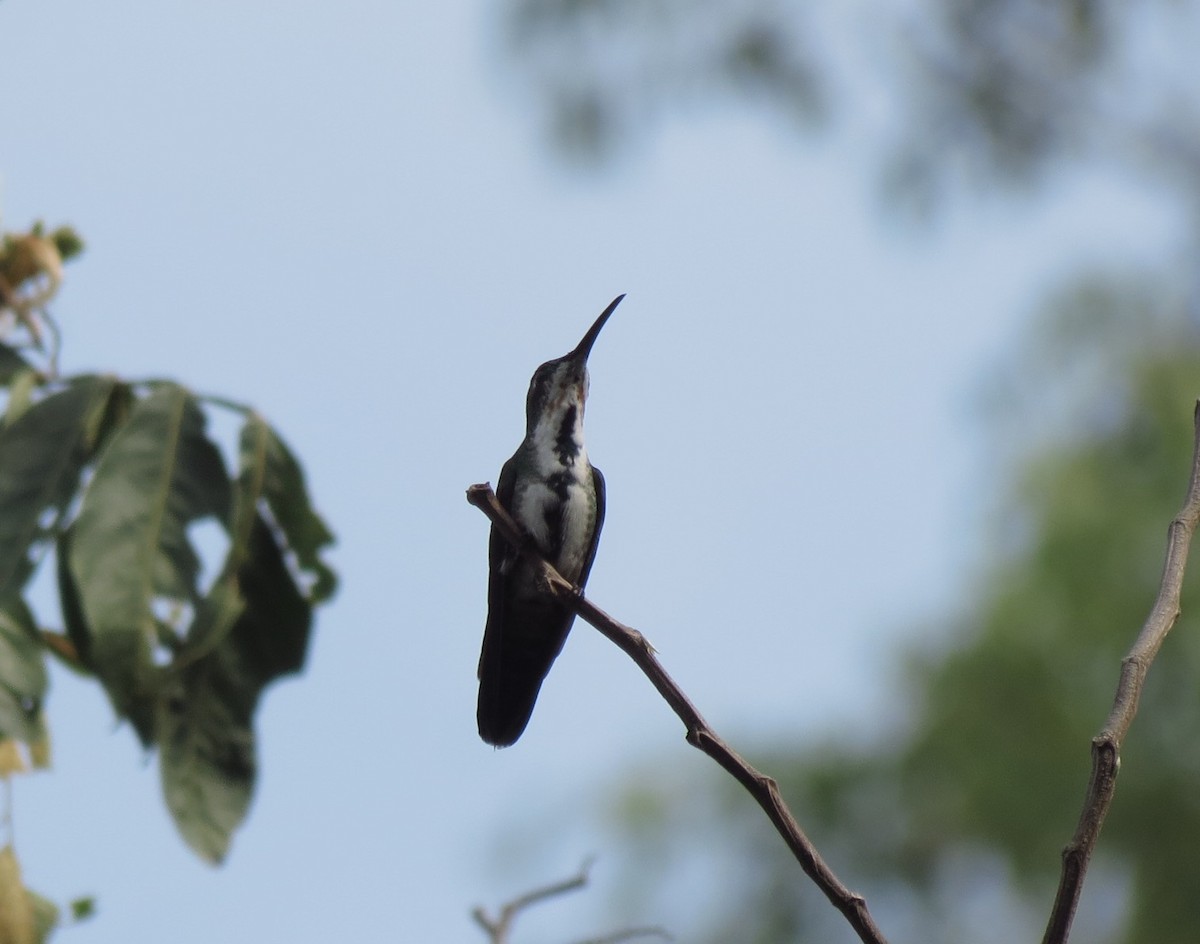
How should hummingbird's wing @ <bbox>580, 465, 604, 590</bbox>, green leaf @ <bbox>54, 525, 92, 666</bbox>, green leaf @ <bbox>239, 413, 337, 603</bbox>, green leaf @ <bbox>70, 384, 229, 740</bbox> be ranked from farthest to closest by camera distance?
hummingbird's wing @ <bbox>580, 465, 604, 590</bbox> < green leaf @ <bbox>239, 413, 337, 603</bbox> < green leaf @ <bbox>54, 525, 92, 666</bbox> < green leaf @ <bbox>70, 384, 229, 740</bbox>

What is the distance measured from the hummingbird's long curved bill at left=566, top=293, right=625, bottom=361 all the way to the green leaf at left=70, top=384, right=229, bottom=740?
4.22 feet

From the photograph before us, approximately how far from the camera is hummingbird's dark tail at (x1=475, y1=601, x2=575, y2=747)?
345cm

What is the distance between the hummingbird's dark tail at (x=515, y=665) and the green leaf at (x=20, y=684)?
97 centimetres

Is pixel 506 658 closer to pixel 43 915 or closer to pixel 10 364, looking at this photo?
pixel 43 915

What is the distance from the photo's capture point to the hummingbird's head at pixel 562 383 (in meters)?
4.20

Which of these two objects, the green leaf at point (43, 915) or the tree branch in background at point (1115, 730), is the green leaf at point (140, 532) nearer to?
the green leaf at point (43, 915)

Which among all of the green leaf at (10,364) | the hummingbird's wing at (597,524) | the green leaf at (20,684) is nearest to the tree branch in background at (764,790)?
the green leaf at (20,684)

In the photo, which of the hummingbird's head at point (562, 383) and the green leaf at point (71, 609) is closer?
the green leaf at point (71, 609)

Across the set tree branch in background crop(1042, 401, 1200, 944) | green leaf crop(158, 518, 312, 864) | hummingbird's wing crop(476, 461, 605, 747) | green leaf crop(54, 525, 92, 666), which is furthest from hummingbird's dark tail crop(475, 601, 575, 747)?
tree branch in background crop(1042, 401, 1200, 944)

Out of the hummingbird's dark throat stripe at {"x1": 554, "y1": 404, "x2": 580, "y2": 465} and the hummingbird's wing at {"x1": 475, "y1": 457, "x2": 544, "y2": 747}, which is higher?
the hummingbird's dark throat stripe at {"x1": 554, "y1": 404, "x2": 580, "y2": 465}

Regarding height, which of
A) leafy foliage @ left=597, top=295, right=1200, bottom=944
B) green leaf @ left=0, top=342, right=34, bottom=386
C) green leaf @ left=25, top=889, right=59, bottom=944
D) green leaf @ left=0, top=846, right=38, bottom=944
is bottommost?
leafy foliage @ left=597, top=295, right=1200, bottom=944

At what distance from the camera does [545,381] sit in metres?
4.29

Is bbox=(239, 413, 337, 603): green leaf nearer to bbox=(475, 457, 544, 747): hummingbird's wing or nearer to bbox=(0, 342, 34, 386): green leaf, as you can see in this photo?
bbox=(475, 457, 544, 747): hummingbird's wing

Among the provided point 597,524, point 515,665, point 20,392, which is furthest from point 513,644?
point 20,392
